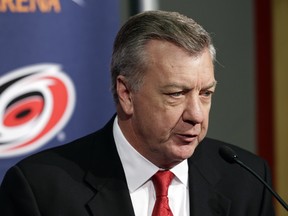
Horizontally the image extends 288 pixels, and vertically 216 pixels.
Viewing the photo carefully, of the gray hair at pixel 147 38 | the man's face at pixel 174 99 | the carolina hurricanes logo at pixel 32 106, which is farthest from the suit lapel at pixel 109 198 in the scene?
the carolina hurricanes logo at pixel 32 106

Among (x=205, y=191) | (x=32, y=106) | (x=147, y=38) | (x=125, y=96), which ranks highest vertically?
(x=147, y=38)

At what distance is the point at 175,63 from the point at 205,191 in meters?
0.34

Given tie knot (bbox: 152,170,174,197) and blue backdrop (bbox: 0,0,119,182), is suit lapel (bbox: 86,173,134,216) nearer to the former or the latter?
tie knot (bbox: 152,170,174,197)

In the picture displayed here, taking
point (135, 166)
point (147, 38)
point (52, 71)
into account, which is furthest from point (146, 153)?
point (52, 71)

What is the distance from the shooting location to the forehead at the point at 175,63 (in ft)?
6.56

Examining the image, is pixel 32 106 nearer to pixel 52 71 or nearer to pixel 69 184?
pixel 52 71

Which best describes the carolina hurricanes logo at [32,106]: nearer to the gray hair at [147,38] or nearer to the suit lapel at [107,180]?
the suit lapel at [107,180]

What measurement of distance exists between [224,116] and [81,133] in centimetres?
133

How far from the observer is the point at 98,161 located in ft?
7.06

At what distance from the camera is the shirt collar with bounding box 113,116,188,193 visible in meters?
2.11

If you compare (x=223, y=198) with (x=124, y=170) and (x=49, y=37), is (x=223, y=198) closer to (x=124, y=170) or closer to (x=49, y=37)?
(x=124, y=170)

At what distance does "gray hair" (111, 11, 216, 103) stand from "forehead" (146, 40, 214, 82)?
0.01 m

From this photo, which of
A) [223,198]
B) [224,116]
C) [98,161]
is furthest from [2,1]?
[224,116]

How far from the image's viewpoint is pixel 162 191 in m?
2.08
